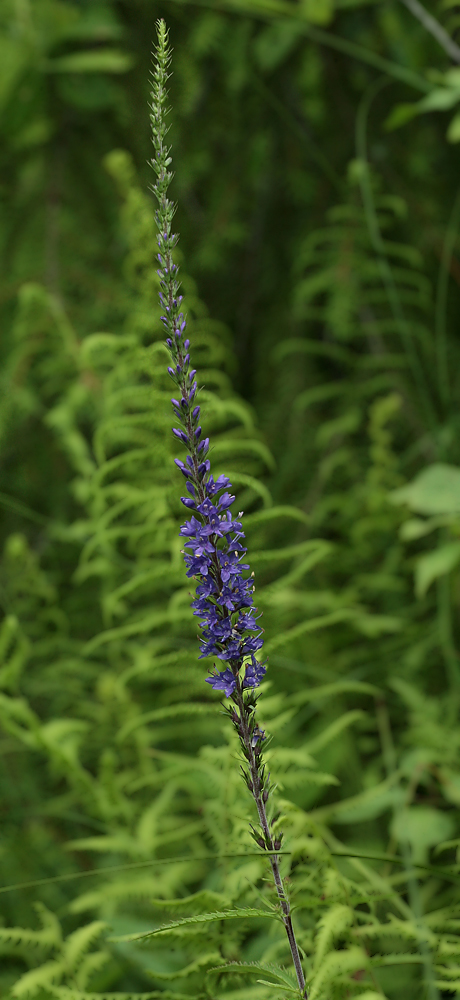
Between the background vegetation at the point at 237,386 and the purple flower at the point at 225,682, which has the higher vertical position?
the background vegetation at the point at 237,386

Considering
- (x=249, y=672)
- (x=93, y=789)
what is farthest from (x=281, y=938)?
(x=249, y=672)

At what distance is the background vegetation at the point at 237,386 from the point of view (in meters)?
2.06

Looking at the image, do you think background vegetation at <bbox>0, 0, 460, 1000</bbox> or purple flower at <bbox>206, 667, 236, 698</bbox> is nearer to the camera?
purple flower at <bbox>206, 667, 236, 698</bbox>

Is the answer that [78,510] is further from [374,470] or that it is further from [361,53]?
[361,53]

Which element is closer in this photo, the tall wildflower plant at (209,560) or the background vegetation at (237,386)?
the tall wildflower plant at (209,560)

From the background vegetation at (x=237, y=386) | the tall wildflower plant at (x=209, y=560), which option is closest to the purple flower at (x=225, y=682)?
the tall wildflower plant at (x=209, y=560)

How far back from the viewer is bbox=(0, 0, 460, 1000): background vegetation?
2059 millimetres

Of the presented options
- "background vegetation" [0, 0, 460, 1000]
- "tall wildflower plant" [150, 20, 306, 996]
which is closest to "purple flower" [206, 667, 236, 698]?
"tall wildflower plant" [150, 20, 306, 996]

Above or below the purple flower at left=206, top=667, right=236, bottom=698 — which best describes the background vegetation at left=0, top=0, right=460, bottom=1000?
above

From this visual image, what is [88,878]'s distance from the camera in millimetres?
2248

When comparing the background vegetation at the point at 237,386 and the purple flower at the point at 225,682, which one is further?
the background vegetation at the point at 237,386

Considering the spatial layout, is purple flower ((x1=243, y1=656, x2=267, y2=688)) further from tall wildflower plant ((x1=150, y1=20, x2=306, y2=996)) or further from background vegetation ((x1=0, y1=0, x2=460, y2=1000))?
background vegetation ((x1=0, y1=0, x2=460, y2=1000))

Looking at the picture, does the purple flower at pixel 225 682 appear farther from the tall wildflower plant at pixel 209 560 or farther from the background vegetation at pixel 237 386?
the background vegetation at pixel 237 386

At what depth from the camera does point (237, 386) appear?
121 inches
